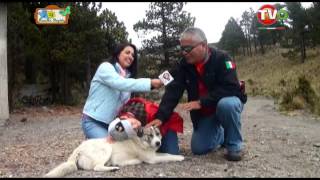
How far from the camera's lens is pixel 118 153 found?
16.5 feet

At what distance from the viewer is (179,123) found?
5551mm

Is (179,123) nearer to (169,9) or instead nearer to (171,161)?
(171,161)

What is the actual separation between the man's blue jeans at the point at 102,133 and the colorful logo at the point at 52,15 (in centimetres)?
1279

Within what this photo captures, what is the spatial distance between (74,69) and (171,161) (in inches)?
697

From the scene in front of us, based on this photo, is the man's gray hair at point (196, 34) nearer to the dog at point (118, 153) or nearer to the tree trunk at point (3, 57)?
the dog at point (118, 153)

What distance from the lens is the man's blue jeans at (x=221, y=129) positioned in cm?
518

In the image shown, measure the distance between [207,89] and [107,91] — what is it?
1.09 metres

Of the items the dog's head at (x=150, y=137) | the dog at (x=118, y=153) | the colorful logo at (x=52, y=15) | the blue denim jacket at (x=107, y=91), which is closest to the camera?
the dog at (x=118, y=153)

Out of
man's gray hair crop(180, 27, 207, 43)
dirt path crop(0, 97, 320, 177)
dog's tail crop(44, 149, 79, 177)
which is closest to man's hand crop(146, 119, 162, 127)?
dirt path crop(0, 97, 320, 177)

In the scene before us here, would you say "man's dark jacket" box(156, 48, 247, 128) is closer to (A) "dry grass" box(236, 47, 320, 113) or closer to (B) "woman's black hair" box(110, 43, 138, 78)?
(B) "woman's black hair" box(110, 43, 138, 78)

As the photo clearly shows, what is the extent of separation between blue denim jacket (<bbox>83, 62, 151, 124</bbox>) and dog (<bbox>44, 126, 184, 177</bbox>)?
0.42 metres

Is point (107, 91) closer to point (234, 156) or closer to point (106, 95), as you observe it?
point (106, 95)

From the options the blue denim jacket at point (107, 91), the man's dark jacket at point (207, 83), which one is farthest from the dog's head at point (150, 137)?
the blue denim jacket at point (107, 91)

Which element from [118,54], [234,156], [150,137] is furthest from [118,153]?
[234,156]
